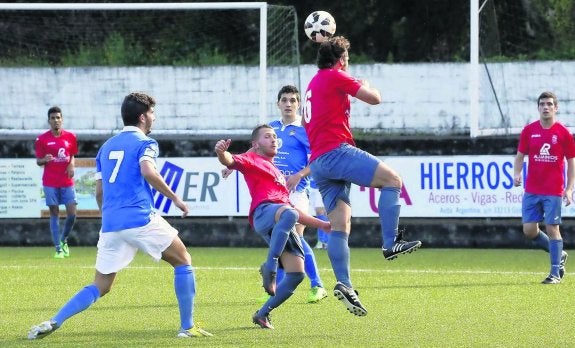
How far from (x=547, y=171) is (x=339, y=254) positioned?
5284 mm

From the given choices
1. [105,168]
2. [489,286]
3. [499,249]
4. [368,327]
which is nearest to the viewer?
[105,168]

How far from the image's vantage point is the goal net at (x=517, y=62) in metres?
21.9

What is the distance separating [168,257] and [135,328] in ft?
3.37

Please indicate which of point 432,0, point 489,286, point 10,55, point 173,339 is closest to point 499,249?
point 489,286

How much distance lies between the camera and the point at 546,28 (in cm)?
2881

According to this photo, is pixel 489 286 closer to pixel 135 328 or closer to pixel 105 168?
pixel 135 328

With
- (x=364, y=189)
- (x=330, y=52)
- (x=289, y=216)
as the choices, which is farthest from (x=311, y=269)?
(x=364, y=189)

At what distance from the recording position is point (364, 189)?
2039cm

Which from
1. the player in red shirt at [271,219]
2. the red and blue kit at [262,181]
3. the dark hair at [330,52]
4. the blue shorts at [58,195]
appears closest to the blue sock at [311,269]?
the player in red shirt at [271,219]

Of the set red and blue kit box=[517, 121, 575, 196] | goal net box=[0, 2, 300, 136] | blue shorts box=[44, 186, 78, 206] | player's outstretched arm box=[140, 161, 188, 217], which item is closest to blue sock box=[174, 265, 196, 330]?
player's outstretched arm box=[140, 161, 188, 217]

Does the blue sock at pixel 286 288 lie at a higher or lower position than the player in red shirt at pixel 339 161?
lower

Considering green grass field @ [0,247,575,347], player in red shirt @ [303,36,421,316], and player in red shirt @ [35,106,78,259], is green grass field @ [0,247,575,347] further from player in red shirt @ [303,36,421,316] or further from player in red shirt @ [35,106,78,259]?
player in red shirt @ [35,106,78,259]

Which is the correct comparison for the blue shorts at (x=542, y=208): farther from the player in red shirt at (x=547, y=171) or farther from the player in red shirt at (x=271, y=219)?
the player in red shirt at (x=271, y=219)

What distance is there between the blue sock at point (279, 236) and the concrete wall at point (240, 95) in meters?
11.3
